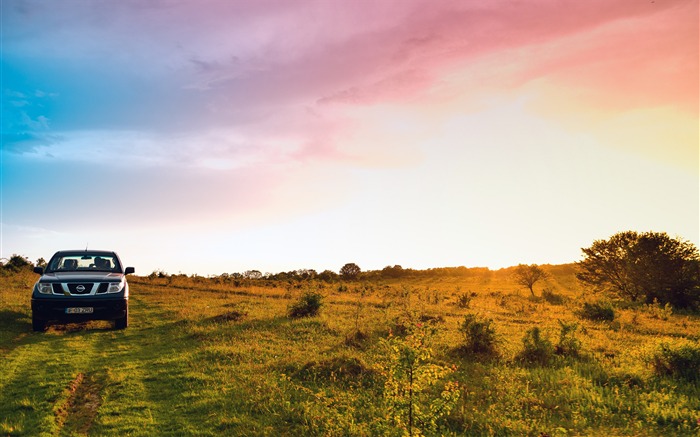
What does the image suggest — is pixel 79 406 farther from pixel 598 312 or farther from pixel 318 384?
pixel 598 312

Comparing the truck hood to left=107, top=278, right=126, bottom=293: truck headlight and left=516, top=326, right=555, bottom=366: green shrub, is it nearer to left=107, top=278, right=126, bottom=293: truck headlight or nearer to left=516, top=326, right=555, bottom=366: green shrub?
left=107, top=278, right=126, bottom=293: truck headlight

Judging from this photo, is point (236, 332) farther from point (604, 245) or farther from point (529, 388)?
point (604, 245)

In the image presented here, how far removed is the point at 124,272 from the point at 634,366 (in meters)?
17.0

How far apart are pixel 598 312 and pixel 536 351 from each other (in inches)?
451

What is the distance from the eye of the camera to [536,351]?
476 inches

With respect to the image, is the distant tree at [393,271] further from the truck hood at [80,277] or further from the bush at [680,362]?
the bush at [680,362]

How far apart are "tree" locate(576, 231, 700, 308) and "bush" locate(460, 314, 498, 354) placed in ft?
79.9

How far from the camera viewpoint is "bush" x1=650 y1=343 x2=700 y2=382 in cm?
1027

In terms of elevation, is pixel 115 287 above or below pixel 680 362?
above

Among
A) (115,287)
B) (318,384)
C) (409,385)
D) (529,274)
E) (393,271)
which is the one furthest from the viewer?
(393,271)

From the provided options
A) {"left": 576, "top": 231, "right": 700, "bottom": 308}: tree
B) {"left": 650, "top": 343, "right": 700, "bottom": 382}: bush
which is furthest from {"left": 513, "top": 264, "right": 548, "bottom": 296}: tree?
{"left": 650, "top": 343, "right": 700, "bottom": 382}: bush

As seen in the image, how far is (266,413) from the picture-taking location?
312 inches

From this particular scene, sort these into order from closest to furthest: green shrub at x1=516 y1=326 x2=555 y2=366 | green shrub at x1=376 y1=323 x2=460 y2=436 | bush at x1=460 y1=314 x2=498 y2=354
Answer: green shrub at x1=376 y1=323 x2=460 y2=436, green shrub at x1=516 y1=326 x2=555 y2=366, bush at x1=460 y1=314 x2=498 y2=354

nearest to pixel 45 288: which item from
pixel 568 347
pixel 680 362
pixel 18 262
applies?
pixel 568 347
